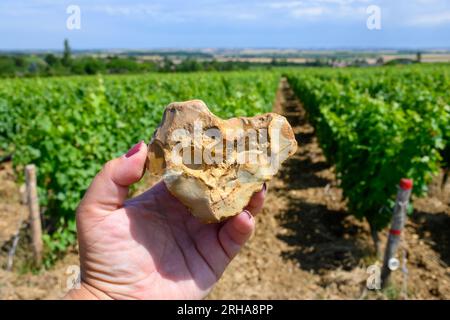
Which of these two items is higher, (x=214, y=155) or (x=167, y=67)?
(x=167, y=67)

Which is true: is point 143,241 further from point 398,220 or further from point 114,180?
point 398,220

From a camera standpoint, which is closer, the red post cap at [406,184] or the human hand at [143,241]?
the human hand at [143,241]

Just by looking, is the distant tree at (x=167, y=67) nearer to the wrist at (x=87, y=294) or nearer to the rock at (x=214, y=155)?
the rock at (x=214, y=155)

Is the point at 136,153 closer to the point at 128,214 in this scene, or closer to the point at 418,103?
the point at 128,214

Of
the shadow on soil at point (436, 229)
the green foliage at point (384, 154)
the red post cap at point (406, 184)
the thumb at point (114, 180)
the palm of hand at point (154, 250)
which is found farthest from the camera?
→ the shadow on soil at point (436, 229)

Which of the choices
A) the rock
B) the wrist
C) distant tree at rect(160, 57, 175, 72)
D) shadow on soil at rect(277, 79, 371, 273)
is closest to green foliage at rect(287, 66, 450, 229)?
shadow on soil at rect(277, 79, 371, 273)

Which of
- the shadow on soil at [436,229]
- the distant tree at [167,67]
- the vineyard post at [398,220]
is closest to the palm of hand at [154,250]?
the vineyard post at [398,220]

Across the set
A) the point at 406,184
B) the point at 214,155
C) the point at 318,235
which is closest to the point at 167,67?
the point at 318,235

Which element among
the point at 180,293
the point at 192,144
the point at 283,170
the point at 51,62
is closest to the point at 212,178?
the point at 192,144
